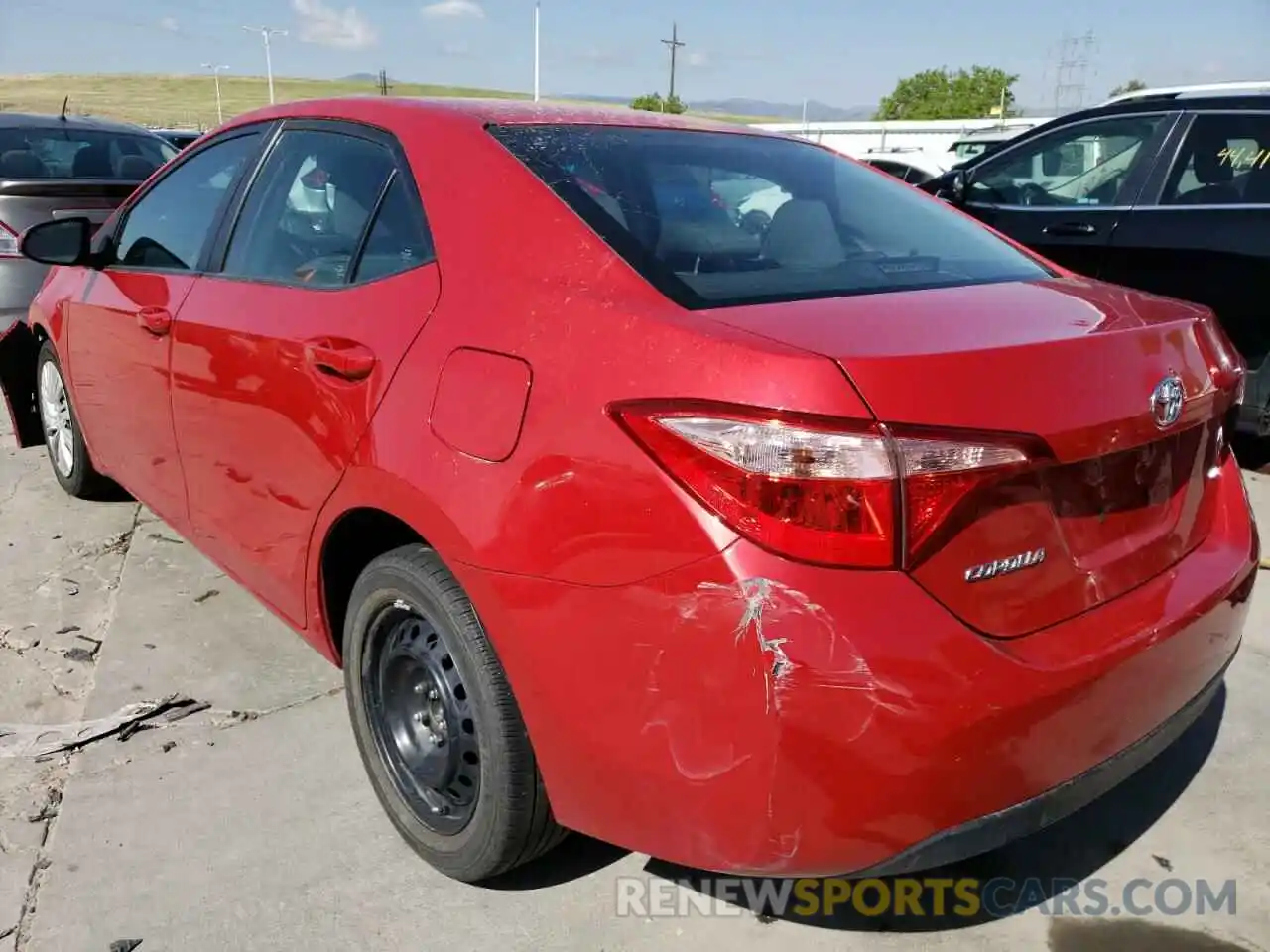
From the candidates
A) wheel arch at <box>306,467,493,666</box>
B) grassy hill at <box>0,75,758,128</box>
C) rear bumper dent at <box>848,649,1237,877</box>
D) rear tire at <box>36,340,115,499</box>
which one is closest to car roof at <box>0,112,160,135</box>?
rear tire at <box>36,340,115,499</box>

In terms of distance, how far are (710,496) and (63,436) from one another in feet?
13.3

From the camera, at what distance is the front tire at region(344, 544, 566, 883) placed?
6.39ft

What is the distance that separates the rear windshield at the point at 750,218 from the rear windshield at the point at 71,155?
5.31 m

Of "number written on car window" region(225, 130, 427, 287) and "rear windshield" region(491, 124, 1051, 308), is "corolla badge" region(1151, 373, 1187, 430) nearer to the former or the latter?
"rear windshield" region(491, 124, 1051, 308)

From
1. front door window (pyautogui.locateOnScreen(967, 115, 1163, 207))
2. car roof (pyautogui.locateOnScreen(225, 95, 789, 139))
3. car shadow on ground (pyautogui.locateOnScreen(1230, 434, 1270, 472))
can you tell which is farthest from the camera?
front door window (pyautogui.locateOnScreen(967, 115, 1163, 207))

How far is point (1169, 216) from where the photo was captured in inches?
197

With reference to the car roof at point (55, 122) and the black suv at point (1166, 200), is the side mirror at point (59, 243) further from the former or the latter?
the black suv at point (1166, 200)

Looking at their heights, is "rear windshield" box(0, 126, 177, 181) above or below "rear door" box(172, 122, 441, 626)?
above

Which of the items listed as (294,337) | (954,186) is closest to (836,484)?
(294,337)

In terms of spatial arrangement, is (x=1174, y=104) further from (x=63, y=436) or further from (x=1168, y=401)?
(x=63, y=436)

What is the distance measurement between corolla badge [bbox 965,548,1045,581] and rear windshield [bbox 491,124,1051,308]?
0.59m

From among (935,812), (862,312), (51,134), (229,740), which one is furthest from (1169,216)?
(51,134)

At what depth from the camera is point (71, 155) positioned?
712 centimetres

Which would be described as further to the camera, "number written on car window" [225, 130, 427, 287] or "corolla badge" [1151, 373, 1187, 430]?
"number written on car window" [225, 130, 427, 287]
